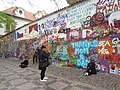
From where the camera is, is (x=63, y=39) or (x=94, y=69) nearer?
(x=94, y=69)

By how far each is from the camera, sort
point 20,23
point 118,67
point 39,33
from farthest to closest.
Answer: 1. point 20,23
2. point 39,33
3. point 118,67

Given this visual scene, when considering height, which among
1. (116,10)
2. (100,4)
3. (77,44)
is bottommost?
(77,44)

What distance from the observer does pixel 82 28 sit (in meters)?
7.30

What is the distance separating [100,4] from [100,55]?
2437 millimetres

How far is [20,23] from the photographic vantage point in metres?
31.6

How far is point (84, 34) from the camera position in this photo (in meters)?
7.18

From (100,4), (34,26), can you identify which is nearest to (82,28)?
(100,4)

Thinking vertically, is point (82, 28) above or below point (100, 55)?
above

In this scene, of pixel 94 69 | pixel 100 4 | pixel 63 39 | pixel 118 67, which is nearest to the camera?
pixel 118 67

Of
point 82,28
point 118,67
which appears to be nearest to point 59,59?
point 82,28

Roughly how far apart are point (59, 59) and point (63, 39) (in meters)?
1.32

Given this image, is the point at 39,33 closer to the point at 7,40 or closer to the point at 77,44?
the point at 77,44

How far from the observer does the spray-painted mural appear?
601 cm

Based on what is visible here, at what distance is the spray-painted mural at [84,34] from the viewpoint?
6.01 m
